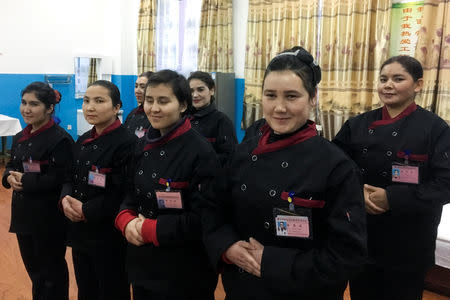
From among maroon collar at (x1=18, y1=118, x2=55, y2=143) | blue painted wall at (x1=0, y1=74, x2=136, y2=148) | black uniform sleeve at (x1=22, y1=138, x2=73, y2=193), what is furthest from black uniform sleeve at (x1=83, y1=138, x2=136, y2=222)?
blue painted wall at (x1=0, y1=74, x2=136, y2=148)

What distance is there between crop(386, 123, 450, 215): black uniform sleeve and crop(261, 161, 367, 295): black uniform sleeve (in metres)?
0.62

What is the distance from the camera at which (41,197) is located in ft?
6.43

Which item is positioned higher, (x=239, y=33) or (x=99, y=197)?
(x=239, y=33)

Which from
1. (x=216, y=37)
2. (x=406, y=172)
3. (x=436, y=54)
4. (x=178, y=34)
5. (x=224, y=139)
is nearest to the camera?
(x=406, y=172)

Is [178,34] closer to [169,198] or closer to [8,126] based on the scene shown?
[8,126]

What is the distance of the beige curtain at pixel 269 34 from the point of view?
14.0 ft

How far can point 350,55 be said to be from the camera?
12.8ft

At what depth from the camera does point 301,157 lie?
1048 mm

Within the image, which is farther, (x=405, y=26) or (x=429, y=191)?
(x=405, y=26)

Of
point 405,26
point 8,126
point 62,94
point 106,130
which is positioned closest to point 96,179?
point 106,130

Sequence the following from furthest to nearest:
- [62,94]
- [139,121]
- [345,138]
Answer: [62,94], [139,121], [345,138]

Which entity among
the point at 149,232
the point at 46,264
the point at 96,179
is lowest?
the point at 46,264

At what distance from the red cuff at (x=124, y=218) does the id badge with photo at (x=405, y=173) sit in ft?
3.63

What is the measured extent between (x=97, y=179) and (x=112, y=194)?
0.10 meters
